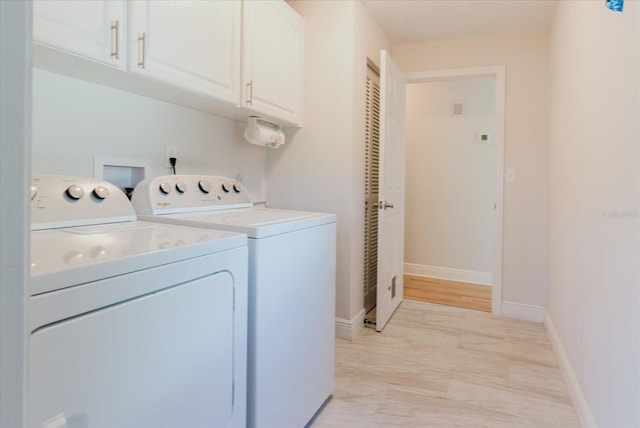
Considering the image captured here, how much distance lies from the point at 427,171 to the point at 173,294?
3808 millimetres

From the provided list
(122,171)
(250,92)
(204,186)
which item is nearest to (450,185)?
(250,92)

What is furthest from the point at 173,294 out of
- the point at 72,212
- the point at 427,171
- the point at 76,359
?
the point at 427,171

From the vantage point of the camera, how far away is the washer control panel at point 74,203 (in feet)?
4.04

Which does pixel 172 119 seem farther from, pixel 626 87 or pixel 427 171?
pixel 427 171

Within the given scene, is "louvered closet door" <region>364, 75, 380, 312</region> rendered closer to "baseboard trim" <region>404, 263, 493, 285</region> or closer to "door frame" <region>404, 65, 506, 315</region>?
"door frame" <region>404, 65, 506, 315</region>

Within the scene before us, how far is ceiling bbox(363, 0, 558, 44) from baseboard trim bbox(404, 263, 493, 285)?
2418 millimetres

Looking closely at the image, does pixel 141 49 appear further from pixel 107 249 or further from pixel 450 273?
pixel 450 273

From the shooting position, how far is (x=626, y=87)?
3.95 feet

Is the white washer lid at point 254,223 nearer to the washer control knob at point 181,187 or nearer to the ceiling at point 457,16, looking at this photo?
the washer control knob at point 181,187

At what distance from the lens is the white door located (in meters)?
2.62

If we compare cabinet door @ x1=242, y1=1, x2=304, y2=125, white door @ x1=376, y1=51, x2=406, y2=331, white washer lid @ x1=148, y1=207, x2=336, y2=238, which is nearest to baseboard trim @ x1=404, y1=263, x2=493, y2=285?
white door @ x1=376, y1=51, x2=406, y2=331

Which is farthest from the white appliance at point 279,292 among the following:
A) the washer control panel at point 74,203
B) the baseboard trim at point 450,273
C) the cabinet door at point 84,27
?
the baseboard trim at point 450,273

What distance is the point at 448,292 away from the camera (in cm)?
374

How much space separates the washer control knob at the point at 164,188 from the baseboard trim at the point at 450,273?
3.33 m
